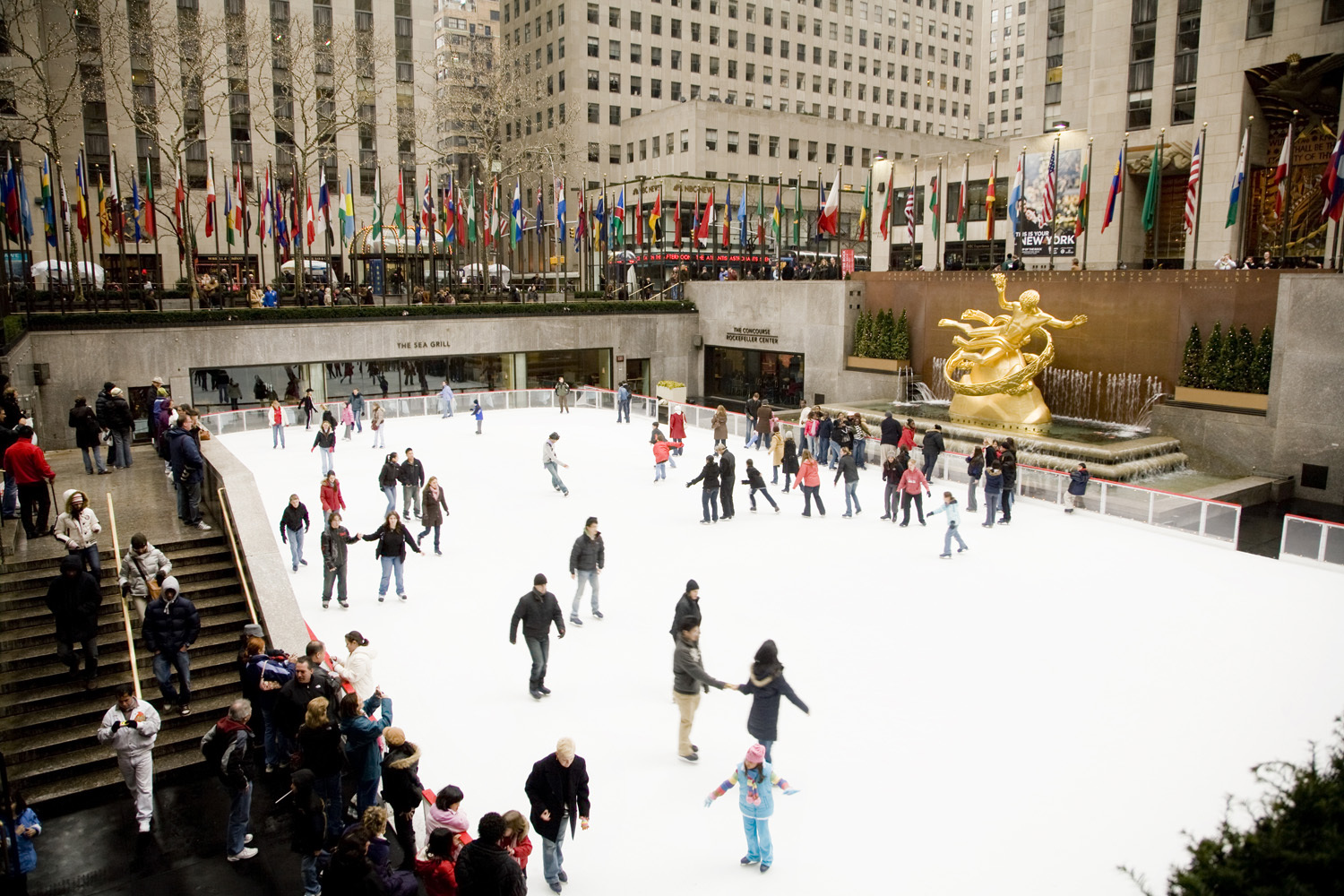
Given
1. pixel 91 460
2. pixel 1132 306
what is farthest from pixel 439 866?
pixel 1132 306

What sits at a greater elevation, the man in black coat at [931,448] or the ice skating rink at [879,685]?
the man in black coat at [931,448]

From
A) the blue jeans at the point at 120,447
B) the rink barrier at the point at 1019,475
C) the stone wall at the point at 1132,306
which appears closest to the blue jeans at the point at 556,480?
the rink barrier at the point at 1019,475

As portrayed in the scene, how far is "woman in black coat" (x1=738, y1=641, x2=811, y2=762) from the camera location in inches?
285

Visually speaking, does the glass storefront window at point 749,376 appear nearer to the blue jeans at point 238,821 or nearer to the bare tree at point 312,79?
the bare tree at point 312,79

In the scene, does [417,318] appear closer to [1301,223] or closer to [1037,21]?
[1301,223]

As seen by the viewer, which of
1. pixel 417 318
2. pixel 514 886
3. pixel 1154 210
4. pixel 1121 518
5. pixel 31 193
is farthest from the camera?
pixel 31 193

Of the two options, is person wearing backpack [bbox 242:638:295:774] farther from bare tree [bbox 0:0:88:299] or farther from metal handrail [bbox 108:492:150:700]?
bare tree [bbox 0:0:88:299]

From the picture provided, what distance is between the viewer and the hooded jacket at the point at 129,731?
7406 millimetres

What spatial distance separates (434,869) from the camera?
5727 millimetres

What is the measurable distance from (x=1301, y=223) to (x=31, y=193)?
54128 millimetres

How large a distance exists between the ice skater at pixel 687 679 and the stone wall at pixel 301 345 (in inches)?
731

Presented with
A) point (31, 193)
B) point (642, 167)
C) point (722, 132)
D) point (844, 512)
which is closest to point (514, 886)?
point (844, 512)

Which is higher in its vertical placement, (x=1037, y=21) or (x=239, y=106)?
(x=1037, y=21)

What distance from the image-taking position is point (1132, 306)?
78.6 ft
